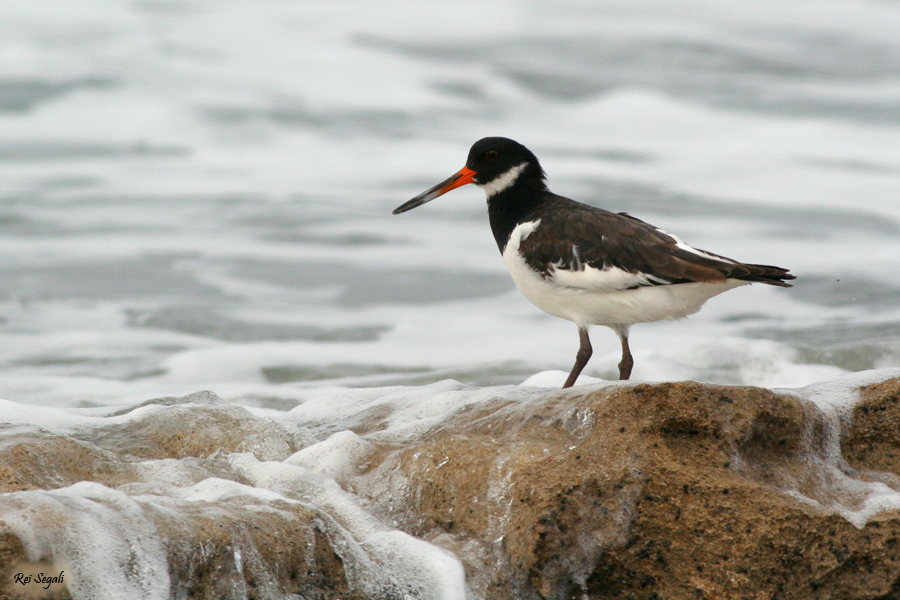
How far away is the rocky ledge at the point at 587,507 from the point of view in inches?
120

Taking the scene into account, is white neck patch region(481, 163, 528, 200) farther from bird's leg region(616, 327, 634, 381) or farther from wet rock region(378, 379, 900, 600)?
wet rock region(378, 379, 900, 600)

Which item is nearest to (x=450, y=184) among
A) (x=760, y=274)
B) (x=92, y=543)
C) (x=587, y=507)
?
(x=760, y=274)

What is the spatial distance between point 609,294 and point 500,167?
4.19 feet

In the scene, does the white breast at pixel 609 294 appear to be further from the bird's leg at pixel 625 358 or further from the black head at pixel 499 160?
the black head at pixel 499 160

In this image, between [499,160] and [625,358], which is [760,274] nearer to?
[625,358]

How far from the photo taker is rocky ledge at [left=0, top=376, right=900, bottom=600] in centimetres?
304

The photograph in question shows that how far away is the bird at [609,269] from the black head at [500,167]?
241mm

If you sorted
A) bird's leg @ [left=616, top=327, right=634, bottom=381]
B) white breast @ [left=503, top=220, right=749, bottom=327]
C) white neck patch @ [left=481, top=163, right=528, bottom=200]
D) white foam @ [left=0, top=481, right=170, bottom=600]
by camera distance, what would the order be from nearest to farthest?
1. white foam @ [left=0, top=481, right=170, bottom=600]
2. white breast @ [left=503, top=220, right=749, bottom=327]
3. bird's leg @ [left=616, top=327, right=634, bottom=381]
4. white neck patch @ [left=481, top=163, right=528, bottom=200]

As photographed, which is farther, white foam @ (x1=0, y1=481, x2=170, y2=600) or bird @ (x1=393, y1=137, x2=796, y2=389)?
bird @ (x1=393, y1=137, x2=796, y2=389)

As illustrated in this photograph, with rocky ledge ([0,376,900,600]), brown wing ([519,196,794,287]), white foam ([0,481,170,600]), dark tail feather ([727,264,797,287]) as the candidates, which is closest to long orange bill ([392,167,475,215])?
brown wing ([519,196,794,287])

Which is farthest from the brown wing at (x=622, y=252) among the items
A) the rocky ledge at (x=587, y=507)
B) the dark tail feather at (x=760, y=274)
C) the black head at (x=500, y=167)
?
the rocky ledge at (x=587, y=507)

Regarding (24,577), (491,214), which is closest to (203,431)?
(24,577)

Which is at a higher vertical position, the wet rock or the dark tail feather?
the dark tail feather

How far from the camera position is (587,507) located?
3.24 m
